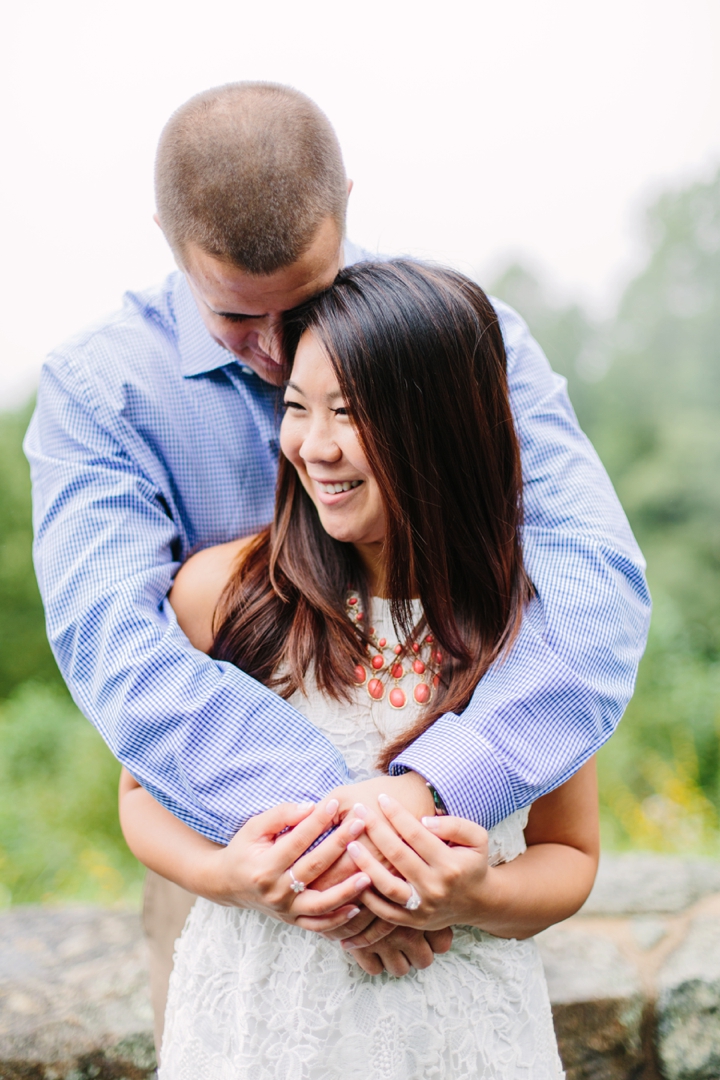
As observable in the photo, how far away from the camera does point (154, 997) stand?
6.32 ft

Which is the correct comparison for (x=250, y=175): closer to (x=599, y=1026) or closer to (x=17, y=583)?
(x=599, y=1026)

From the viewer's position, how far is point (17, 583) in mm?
10773

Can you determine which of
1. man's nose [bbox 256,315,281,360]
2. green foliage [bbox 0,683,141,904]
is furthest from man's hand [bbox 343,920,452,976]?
green foliage [bbox 0,683,141,904]

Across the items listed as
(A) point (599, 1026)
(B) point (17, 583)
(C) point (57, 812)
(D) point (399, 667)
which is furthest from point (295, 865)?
(B) point (17, 583)

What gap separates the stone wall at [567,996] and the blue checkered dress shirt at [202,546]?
92 cm

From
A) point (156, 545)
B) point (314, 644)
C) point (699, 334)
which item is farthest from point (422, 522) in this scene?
point (699, 334)

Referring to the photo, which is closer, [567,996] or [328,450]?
[328,450]

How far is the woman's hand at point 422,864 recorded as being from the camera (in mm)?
1225

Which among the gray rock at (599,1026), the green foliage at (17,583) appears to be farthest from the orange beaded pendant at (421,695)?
the green foliage at (17,583)

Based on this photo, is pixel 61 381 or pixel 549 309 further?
pixel 549 309

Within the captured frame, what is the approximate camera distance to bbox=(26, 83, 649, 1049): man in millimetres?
1350

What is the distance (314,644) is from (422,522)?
0.88 feet

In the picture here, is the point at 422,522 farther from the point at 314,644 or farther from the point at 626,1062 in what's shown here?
the point at 626,1062

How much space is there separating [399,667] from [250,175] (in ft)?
2.86
